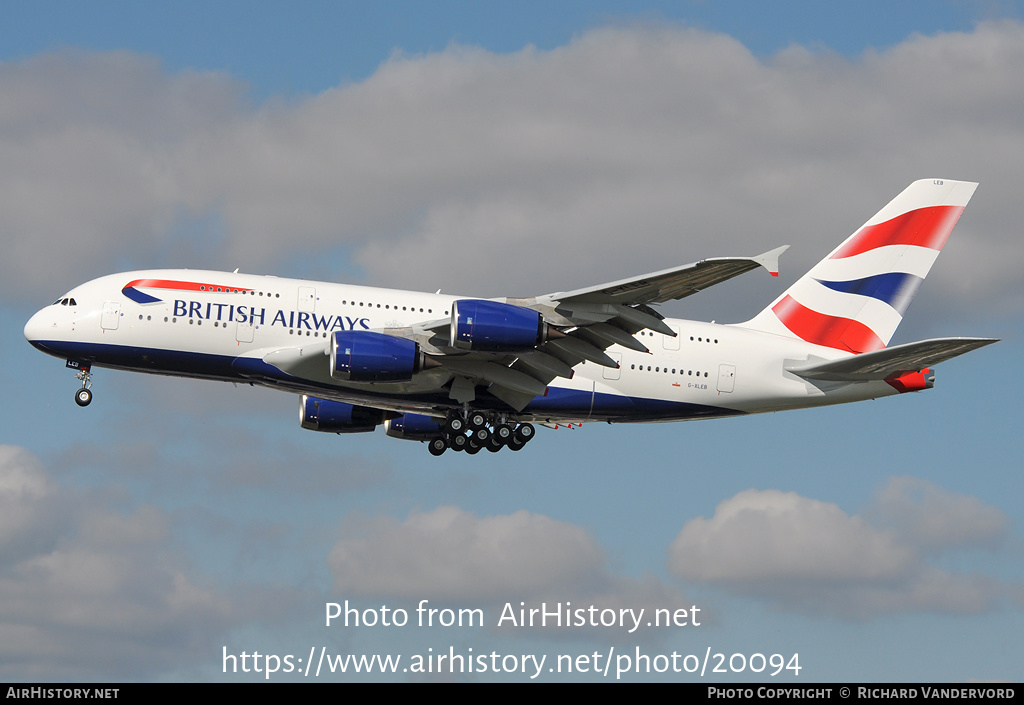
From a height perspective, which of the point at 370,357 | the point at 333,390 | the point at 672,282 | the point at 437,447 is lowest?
the point at 437,447

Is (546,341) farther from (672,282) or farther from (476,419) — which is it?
(476,419)

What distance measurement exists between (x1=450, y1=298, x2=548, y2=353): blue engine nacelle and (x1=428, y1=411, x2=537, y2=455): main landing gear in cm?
532

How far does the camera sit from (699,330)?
130 ft

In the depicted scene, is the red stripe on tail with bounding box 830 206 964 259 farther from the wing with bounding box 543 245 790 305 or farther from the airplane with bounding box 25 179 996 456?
the wing with bounding box 543 245 790 305

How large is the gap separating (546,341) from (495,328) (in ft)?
6.20

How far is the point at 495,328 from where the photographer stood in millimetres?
33312

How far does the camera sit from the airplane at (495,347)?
3400cm

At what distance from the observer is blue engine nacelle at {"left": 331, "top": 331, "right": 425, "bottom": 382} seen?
34062 mm

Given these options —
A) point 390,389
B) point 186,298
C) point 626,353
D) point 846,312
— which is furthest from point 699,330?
point 186,298

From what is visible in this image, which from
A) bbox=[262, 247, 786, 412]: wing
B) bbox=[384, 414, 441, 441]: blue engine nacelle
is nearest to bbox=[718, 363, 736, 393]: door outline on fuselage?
bbox=[262, 247, 786, 412]: wing

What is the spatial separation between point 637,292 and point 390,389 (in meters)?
8.67

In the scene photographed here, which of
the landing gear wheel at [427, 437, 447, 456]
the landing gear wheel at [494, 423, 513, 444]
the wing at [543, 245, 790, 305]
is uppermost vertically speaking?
the wing at [543, 245, 790, 305]

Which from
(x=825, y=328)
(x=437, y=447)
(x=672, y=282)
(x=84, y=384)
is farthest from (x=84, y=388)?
(x=825, y=328)
